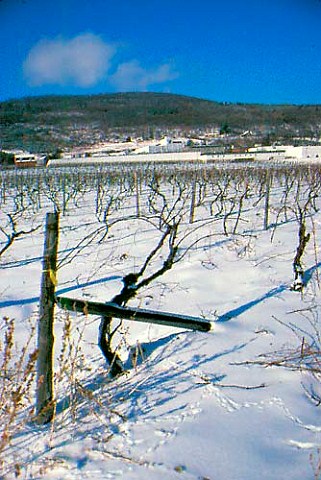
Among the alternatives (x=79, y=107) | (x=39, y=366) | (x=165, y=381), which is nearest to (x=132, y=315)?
(x=165, y=381)

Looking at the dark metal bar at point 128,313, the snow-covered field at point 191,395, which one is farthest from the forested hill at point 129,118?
the dark metal bar at point 128,313

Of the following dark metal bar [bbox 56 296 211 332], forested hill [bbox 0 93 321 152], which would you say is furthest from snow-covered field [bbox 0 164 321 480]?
forested hill [bbox 0 93 321 152]

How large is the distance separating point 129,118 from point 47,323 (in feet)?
382

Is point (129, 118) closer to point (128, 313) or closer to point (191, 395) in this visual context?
point (128, 313)

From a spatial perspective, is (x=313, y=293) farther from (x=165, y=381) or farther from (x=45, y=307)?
(x=45, y=307)

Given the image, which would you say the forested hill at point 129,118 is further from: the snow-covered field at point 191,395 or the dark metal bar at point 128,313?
the dark metal bar at point 128,313

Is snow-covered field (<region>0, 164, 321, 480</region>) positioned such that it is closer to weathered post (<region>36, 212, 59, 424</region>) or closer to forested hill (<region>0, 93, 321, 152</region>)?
weathered post (<region>36, 212, 59, 424</region>)

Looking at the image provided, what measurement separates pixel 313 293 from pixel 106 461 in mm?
2895

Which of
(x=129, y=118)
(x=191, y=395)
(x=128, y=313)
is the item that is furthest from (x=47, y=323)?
(x=129, y=118)

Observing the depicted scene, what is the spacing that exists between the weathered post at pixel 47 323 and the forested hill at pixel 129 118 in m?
73.7

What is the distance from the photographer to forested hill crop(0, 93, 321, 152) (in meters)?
91.2

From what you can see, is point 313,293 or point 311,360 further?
point 313,293

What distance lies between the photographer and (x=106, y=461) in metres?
1.91

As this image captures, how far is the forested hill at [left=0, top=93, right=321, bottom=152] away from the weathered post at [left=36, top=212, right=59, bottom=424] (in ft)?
242
